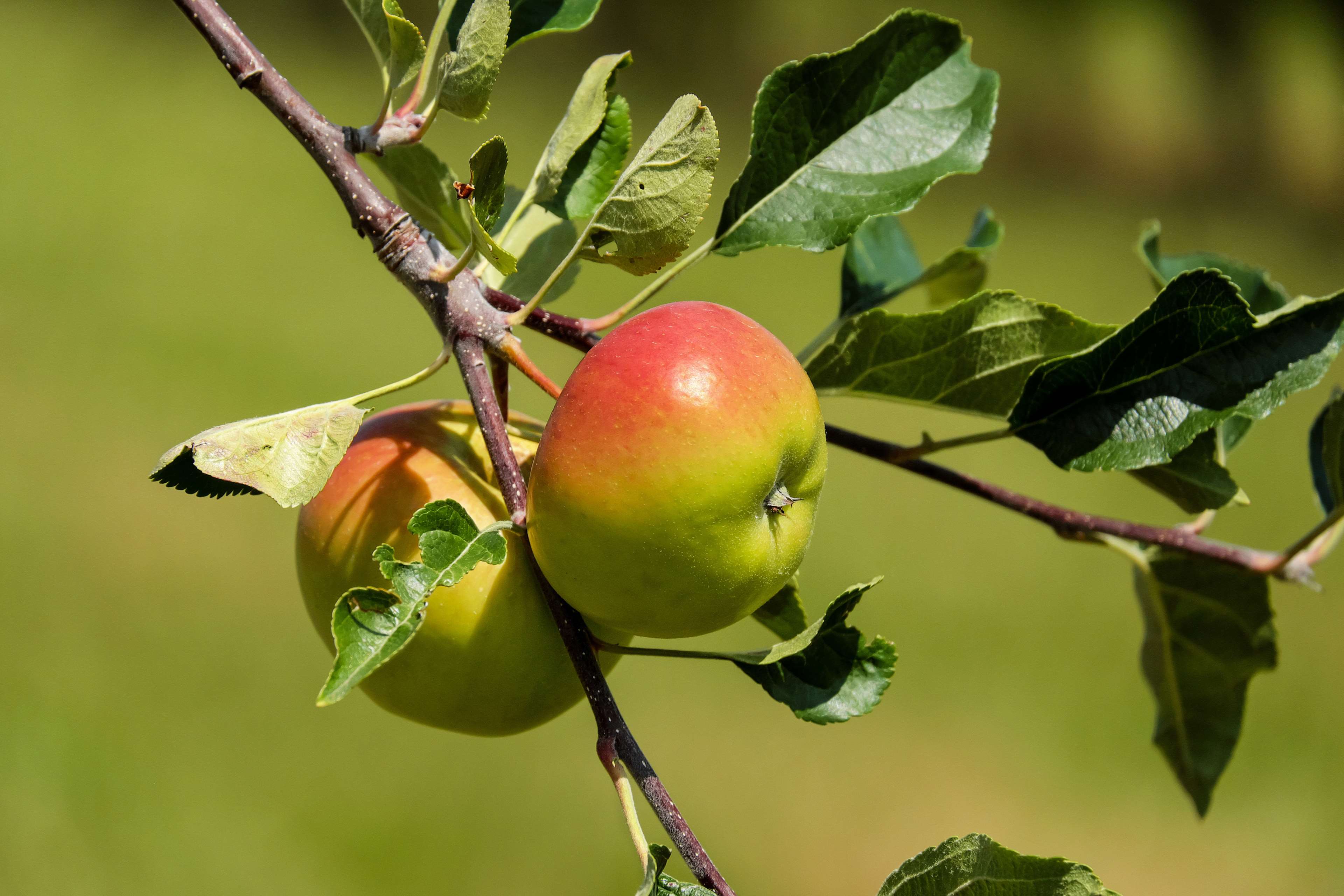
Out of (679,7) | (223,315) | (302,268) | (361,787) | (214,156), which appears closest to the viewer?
(361,787)

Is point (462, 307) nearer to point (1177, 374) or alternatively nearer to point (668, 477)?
point (668, 477)

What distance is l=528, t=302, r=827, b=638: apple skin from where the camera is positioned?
366 mm

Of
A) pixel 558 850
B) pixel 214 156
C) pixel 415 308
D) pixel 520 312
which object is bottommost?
pixel 558 850

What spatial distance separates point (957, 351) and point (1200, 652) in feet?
1.06

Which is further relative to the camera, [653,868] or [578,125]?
[578,125]

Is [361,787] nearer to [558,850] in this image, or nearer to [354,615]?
[558,850]

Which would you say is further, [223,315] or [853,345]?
[223,315]

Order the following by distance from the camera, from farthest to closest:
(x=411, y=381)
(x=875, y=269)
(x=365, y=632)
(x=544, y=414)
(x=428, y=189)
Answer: (x=544, y=414), (x=875, y=269), (x=428, y=189), (x=411, y=381), (x=365, y=632)

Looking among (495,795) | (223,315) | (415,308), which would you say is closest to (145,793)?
(495,795)

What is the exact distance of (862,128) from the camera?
0.48 meters

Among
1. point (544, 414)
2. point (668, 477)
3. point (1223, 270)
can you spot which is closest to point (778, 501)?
point (668, 477)

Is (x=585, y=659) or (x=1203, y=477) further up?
(x=1203, y=477)

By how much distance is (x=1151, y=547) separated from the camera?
0.66m

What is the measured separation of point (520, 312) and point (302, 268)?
332 cm
